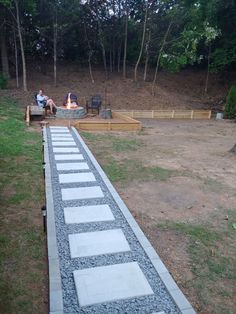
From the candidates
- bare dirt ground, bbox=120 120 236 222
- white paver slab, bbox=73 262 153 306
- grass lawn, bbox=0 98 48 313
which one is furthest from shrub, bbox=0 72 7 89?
white paver slab, bbox=73 262 153 306

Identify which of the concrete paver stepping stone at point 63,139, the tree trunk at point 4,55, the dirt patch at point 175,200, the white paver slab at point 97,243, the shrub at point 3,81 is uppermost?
the tree trunk at point 4,55

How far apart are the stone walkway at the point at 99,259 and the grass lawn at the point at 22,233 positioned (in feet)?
0.50

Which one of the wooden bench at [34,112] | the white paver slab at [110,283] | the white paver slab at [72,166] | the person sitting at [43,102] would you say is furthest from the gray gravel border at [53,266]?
the person sitting at [43,102]

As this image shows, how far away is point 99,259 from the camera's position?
3.47 meters

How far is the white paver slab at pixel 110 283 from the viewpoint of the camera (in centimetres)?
288

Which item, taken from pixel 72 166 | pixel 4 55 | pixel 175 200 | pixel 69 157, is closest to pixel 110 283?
pixel 175 200

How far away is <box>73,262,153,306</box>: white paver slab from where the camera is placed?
9.45ft

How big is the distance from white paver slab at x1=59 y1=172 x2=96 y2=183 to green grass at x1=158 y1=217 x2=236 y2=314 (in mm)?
2119

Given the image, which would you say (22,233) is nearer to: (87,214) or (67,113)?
(87,214)

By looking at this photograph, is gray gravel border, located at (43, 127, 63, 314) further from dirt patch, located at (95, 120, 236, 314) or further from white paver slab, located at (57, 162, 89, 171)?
white paver slab, located at (57, 162, 89, 171)

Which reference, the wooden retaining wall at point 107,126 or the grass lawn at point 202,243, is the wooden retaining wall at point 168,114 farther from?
the grass lawn at point 202,243

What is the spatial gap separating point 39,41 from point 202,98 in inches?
438

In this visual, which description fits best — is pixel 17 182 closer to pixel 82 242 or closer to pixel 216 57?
pixel 82 242

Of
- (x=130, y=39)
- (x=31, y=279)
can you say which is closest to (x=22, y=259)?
(x=31, y=279)
